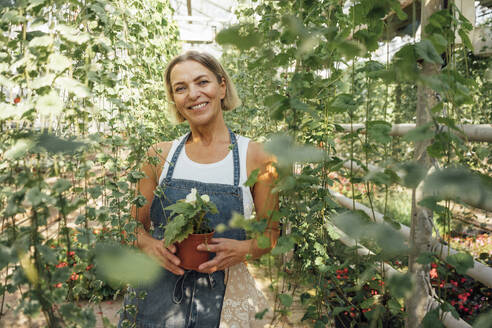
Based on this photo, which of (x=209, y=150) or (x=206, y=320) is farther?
(x=209, y=150)

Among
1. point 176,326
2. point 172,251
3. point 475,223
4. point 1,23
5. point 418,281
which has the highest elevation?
point 1,23

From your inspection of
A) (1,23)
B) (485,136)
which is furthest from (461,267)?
(1,23)

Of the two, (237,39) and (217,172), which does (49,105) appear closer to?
(237,39)

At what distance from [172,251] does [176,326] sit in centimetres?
34

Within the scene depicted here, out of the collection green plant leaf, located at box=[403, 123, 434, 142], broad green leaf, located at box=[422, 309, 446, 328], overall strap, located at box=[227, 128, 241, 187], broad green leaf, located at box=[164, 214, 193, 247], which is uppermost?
green plant leaf, located at box=[403, 123, 434, 142]

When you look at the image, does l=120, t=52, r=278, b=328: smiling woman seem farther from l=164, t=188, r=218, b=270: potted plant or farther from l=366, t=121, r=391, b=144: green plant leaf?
l=366, t=121, r=391, b=144: green plant leaf

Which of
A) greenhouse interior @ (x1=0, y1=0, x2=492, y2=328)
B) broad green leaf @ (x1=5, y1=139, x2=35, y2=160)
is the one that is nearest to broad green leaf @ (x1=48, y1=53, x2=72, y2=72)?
greenhouse interior @ (x1=0, y1=0, x2=492, y2=328)

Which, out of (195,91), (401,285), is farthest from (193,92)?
(401,285)

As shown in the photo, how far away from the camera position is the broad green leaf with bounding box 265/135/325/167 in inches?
19.6

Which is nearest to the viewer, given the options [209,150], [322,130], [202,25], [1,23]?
[1,23]

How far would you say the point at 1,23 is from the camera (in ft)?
2.27

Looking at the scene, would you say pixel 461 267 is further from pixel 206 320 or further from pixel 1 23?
pixel 1 23

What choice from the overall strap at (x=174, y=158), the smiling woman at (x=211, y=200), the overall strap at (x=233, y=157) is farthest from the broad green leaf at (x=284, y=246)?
the overall strap at (x=174, y=158)

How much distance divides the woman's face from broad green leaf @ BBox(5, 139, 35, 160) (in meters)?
0.81
